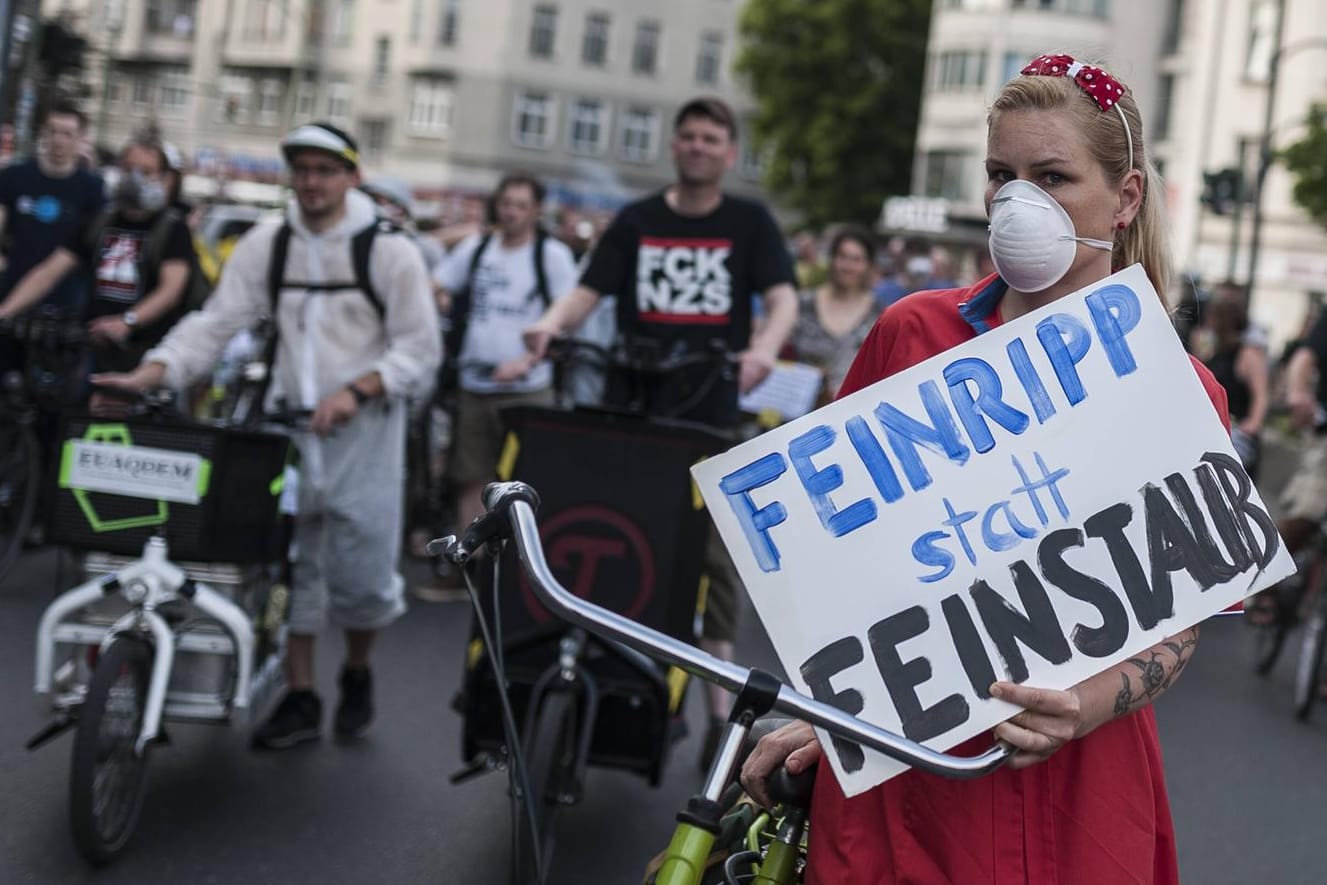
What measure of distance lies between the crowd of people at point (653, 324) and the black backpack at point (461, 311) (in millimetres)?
23

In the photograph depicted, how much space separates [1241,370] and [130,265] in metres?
6.52

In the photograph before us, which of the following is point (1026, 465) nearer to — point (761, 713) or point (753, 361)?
point (761, 713)

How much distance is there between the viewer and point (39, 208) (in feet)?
31.4

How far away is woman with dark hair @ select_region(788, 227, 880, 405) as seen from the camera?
1041cm

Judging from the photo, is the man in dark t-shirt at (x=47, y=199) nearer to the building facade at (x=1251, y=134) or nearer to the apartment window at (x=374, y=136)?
the building facade at (x=1251, y=134)

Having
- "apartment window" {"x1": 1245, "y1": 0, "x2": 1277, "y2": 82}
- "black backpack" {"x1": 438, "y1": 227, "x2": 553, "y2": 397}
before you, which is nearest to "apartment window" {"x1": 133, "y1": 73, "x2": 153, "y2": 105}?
"apartment window" {"x1": 1245, "y1": 0, "x2": 1277, "y2": 82}

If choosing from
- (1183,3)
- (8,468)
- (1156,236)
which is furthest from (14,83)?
(1183,3)

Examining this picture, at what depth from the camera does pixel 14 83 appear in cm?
1369

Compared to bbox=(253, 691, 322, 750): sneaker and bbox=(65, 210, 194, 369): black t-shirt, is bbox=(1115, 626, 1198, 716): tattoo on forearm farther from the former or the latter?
bbox=(65, 210, 194, 369): black t-shirt

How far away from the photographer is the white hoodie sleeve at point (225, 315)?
5.73 metres

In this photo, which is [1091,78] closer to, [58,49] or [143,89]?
[58,49]

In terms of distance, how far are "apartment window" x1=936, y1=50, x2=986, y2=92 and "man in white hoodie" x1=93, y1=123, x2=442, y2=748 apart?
5391cm

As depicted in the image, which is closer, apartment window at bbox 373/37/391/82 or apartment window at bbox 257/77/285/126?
apartment window at bbox 373/37/391/82

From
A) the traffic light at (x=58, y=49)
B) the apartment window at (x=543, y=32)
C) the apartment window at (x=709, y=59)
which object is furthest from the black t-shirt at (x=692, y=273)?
the apartment window at (x=709, y=59)
